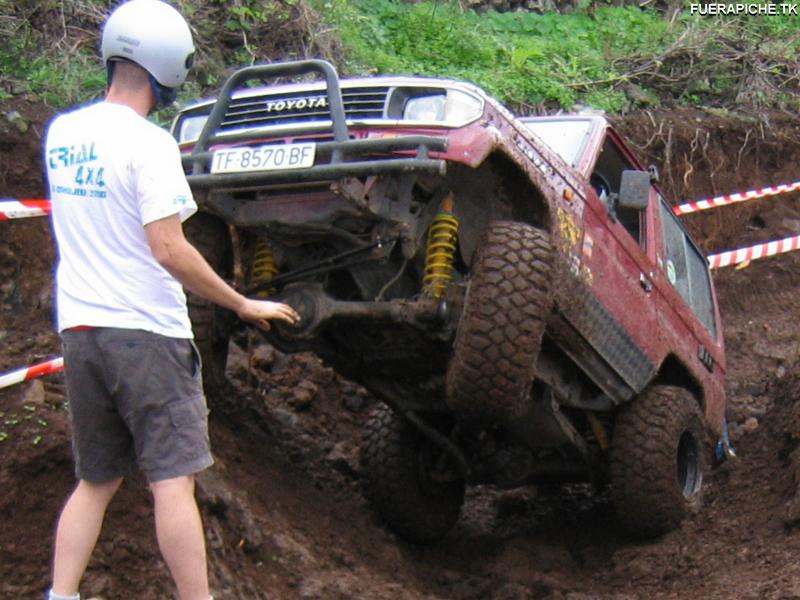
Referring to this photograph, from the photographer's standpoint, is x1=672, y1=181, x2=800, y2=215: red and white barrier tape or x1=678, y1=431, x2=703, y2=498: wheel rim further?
x1=672, y1=181, x2=800, y2=215: red and white barrier tape

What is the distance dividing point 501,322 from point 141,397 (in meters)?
1.80

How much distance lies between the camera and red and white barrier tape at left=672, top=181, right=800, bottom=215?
499 inches

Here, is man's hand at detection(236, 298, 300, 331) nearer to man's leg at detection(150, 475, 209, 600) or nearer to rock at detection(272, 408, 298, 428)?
man's leg at detection(150, 475, 209, 600)

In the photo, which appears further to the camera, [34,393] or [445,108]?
[34,393]

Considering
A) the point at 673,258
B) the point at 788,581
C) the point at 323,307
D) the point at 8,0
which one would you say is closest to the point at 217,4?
the point at 8,0

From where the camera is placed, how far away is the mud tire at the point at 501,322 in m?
5.53

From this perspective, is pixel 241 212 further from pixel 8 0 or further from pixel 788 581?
pixel 8 0

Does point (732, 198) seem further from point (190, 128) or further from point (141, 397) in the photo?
point (141, 397)

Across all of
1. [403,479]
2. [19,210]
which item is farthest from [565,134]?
[19,210]

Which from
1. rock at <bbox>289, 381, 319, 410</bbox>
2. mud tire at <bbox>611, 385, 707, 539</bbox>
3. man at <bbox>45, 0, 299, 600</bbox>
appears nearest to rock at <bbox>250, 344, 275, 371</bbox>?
rock at <bbox>289, 381, 319, 410</bbox>

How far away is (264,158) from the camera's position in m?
5.54

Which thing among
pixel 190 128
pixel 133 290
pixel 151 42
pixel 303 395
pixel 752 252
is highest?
pixel 151 42

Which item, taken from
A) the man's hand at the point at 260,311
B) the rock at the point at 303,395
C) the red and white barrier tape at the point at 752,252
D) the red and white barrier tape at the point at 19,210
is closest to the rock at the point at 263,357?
the rock at the point at 303,395

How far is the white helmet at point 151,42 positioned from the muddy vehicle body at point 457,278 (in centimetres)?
113
